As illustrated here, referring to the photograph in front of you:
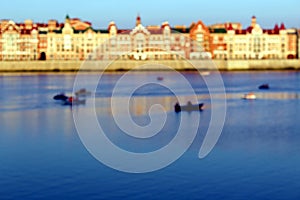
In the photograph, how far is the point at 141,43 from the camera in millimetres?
65000

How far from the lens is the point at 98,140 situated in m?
17.2

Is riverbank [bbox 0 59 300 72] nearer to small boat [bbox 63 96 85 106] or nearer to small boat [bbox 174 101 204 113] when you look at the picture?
small boat [bbox 63 96 85 106]

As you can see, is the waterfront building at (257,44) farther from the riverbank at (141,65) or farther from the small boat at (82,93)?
the small boat at (82,93)

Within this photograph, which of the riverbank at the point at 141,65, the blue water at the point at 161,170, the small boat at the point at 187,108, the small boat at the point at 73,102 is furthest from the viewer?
the riverbank at the point at 141,65

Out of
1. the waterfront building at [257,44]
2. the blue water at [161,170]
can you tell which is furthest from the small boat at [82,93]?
the waterfront building at [257,44]

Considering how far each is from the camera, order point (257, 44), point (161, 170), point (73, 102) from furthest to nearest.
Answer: point (257, 44) → point (73, 102) → point (161, 170)

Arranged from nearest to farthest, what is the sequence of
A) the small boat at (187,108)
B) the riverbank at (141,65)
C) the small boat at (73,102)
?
1. the small boat at (187,108)
2. the small boat at (73,102)
3. the riverbank at (141,65)

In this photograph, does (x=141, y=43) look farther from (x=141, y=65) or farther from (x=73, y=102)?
(x=73, y=102)

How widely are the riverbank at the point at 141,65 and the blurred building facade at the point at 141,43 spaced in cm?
108

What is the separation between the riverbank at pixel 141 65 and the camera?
204 feet

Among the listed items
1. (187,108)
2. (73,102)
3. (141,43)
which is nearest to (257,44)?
(141,43)

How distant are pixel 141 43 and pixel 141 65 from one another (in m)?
2.28

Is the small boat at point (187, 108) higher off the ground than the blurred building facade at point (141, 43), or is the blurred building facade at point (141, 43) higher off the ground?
the blurred building facade at point (141, 43)

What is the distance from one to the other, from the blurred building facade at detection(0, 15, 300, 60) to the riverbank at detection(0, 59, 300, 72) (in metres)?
1.08
